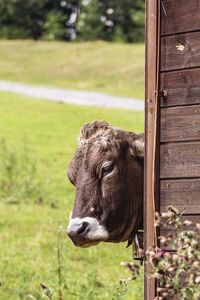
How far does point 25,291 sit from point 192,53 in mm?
3188

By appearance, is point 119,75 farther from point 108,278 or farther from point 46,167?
point 108,278

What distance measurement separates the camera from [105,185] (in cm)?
530

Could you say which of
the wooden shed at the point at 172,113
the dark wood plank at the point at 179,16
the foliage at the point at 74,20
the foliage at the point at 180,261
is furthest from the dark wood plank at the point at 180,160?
the foliage at the point at 74,20

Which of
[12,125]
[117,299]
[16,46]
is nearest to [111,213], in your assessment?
A: [117,299]

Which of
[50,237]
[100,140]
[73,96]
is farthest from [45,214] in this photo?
[73,96]

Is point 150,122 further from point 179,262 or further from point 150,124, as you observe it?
point 179,262

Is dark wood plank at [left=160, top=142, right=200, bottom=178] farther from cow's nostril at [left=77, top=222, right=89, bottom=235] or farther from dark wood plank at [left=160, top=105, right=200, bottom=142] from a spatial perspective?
cow's nostril at [left=77, top=222, right=89, bottom=235]

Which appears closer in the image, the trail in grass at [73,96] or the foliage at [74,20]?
the trail in grass at [73,96]

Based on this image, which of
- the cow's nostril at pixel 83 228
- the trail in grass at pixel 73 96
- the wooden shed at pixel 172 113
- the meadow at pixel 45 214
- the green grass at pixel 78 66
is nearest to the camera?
the cow's nostril at pixel 83 228

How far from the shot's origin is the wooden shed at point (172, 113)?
524 cm

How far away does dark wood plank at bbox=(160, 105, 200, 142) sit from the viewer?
17.2 feet

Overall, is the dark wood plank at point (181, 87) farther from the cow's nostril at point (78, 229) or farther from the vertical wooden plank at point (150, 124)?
the cow's nostril at point (78, 229)

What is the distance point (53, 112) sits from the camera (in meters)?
23.7

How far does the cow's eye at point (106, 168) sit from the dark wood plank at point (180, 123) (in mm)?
319
